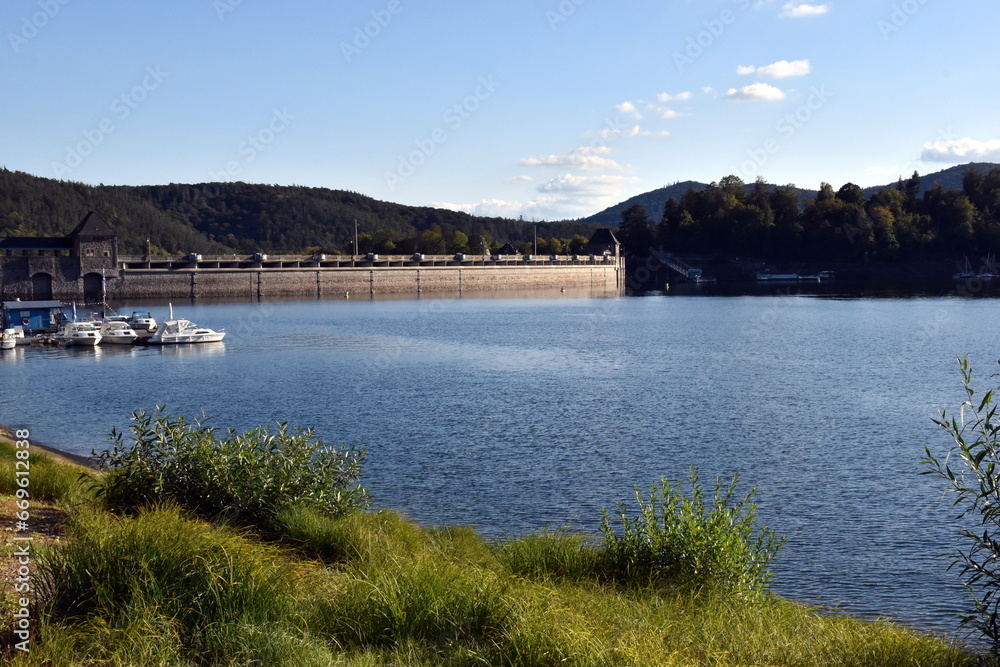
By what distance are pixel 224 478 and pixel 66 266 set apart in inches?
3642

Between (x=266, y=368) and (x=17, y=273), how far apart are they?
63055 mm

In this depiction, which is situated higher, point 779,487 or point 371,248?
point 371,248

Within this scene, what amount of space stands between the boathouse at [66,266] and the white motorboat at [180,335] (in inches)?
1775

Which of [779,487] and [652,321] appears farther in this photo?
[652,321]

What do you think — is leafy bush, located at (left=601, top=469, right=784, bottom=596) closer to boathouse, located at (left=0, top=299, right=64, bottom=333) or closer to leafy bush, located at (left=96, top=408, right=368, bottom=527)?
leafy bush, located at (left=96, top=408, right=368, bottom=527)

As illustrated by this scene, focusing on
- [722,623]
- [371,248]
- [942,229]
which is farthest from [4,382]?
[942,229]

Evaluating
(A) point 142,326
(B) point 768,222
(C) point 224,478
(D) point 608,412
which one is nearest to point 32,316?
(A) point 142,326

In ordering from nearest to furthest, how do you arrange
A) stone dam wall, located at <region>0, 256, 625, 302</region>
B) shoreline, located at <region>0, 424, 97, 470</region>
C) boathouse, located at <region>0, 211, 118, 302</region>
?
shoreline, located at <region>0, 424, 97, 470</region> < boathouse, located at <region>0, 211, 118, 302</region> < stone dam wall, located at <region>0, 256, 625, 302</region>

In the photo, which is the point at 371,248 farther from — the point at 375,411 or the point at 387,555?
the point at 387,555

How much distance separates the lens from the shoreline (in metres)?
18.9

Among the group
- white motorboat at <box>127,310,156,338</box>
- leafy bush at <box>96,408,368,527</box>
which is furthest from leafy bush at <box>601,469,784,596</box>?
white motorboat at <box>127,310,156,338</box>

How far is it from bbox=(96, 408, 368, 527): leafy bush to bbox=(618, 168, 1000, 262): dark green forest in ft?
484

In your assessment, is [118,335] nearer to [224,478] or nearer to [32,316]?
[32,316]

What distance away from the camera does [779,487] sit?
1717cm
